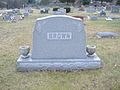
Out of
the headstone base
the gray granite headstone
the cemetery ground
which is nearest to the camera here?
the cemetery ground

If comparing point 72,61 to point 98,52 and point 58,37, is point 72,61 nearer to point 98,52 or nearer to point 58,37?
point 58,37

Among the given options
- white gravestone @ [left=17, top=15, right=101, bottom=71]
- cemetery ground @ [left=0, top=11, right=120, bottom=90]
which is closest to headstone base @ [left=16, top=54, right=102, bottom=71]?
white gravestone @ [left=17, top=15, right=101, bottom=71]

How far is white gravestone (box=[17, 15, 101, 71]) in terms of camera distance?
6.90 metres

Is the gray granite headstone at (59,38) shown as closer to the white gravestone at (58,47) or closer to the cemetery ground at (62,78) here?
the white gravestone at (58,47)

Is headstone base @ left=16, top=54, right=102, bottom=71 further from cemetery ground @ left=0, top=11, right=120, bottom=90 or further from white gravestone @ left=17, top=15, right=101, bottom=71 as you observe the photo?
cemetery ground @ left=0, top=11, right=120, bottom=90

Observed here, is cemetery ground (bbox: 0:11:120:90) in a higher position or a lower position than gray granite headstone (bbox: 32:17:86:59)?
lower

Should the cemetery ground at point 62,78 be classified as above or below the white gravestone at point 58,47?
below

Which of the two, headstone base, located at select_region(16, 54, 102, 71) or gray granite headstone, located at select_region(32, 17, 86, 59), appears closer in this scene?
headstone base, located at select_region(16, 54, 102, 71)

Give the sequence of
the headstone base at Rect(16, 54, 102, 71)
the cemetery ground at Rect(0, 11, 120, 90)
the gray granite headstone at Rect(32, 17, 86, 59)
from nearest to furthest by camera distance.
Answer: the cemetery ground at Rect(0, 11, 120, 90), the headstone base at Rect(16, 54, 102, 71), the gray granite headstone at Rect(32, 17, 86, 59)

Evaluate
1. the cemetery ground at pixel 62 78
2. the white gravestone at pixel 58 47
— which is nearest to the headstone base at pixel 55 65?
the white gravestone at pixel 58 47

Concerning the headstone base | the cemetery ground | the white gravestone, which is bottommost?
the cemetery ground

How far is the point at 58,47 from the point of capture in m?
7.11

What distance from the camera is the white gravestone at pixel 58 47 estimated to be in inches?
272

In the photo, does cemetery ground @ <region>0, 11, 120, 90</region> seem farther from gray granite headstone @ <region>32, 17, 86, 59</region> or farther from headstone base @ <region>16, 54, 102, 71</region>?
gray granite headstone @ <region>32, 17, 86, 59</region>
